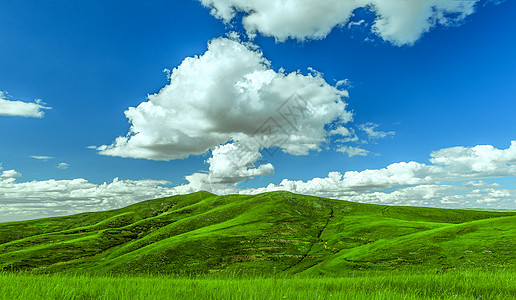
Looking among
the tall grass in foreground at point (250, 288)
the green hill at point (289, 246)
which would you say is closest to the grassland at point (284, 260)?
the tall grass in foreground at point (250, 288)

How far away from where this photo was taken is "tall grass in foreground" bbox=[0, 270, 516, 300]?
561 cm

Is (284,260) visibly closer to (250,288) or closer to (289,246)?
(289,246)

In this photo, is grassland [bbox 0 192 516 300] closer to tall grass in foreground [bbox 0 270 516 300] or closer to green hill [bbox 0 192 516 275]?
tall grass in foreground [bbox 0 270 516 300]

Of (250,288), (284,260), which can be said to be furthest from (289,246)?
(250,288)

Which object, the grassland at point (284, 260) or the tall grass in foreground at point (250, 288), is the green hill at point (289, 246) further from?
the tall grass in foreground at point (250, 288)

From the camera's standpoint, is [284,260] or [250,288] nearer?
[250,288]

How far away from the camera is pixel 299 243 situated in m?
104

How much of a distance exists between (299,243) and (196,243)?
39.3m

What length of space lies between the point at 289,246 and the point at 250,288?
99.9 meters

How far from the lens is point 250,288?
20.6 feet

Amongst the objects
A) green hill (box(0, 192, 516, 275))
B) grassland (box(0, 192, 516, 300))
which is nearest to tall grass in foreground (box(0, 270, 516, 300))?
grassland (box(0, 192, 516, 300))

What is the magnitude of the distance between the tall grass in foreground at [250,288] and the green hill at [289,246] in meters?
7.10

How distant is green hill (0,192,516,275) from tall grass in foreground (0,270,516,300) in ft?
23.3

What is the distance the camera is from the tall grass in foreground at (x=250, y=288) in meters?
5.61
